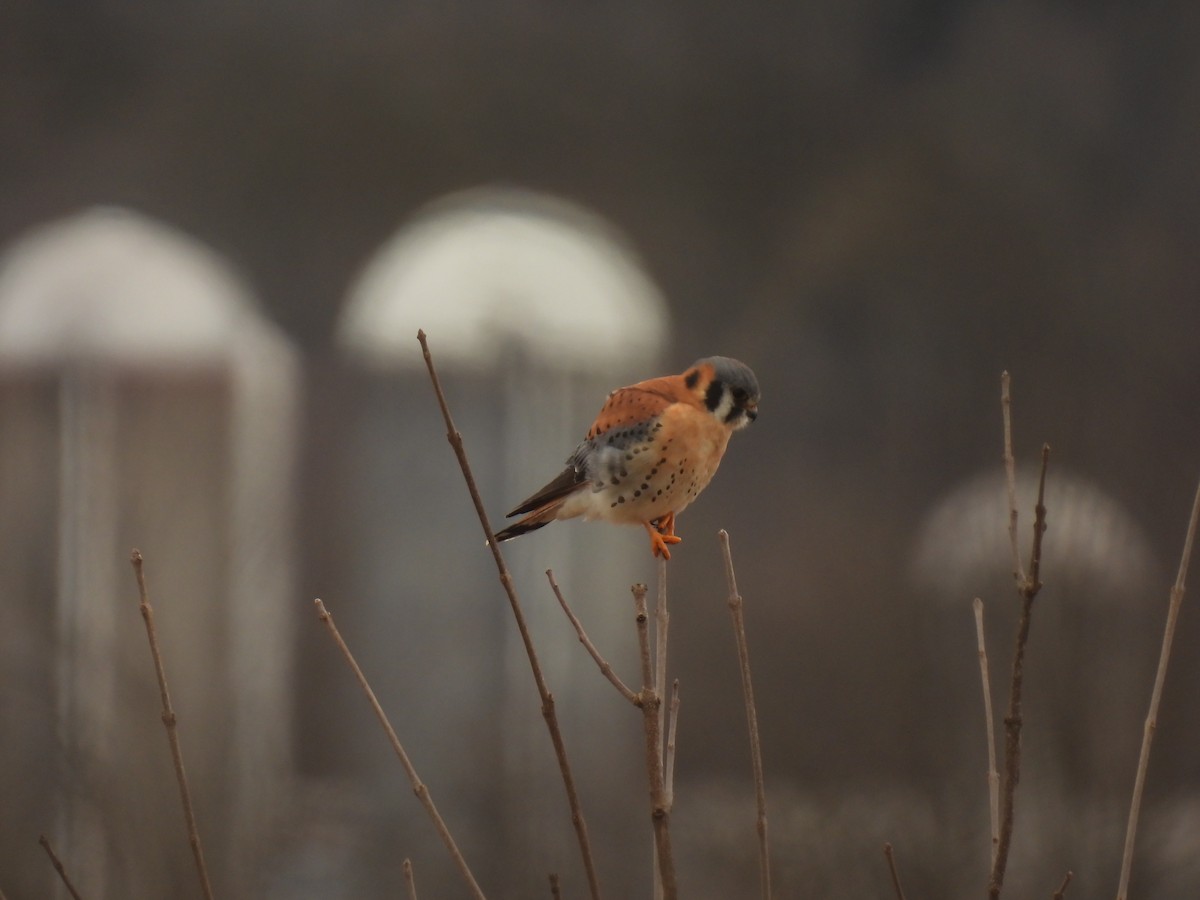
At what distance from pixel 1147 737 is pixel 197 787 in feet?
4.65

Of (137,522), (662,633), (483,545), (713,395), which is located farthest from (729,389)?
(137,522)

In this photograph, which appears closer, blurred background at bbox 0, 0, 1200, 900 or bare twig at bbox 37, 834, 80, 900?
bare twig at bbox 37, 834, 80, 900

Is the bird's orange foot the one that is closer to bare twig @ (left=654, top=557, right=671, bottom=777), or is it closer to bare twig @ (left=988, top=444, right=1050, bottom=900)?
bare twig @ (left=654, top=557, right=671, bottom=777)

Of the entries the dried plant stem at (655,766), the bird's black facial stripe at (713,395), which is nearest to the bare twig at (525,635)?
the dried plant stem at (655,766)

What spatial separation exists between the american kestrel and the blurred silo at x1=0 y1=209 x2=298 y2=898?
1175 millimetres

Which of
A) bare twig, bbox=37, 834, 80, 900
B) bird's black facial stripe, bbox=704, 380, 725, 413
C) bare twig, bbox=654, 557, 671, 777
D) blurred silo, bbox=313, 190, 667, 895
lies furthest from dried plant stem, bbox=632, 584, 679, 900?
blurred silo, bbox=313, 190, 667, 895

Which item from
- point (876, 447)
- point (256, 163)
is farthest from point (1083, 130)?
point (256, 163)

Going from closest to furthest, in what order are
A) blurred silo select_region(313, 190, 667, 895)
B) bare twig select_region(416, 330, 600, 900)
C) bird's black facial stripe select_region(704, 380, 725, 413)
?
bare twig select_region(416, 330, 600, 900) < bird's black facial stripe select_region(704, 380, 725, 413) < blurred silo select_region(313, 190, 667, 895)

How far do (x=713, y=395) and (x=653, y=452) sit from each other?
0.05 metres

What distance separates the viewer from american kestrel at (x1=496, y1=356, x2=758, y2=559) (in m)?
0.59

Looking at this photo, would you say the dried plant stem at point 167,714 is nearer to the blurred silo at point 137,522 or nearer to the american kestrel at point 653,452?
the american kestrel at point 653,452

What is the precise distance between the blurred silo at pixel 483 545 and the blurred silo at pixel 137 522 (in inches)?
4.9

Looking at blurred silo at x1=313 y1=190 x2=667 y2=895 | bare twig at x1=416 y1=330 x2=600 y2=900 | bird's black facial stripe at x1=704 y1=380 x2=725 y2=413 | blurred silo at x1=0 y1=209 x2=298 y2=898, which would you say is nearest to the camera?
bare twig at x1=416 y1=330 x2=600 y2=900

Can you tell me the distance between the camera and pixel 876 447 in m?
1.86
